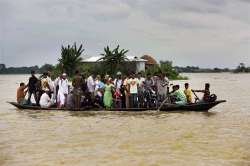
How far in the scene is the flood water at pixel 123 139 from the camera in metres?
11.0

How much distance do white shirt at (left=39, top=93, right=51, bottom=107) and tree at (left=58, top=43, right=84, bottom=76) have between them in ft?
96.1

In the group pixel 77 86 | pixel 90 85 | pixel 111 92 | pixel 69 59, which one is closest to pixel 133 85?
pixel 111 92

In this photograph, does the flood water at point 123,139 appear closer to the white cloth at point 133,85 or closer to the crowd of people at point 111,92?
the crowd of people at point 111,92

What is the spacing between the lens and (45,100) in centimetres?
2069

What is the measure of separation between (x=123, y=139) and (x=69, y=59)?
1484 inches

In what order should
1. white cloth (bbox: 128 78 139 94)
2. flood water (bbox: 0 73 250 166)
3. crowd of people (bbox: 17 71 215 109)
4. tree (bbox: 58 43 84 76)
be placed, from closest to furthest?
flood water (bbox: 0 73 250 166)
white cloth (bbox: 128 78 139 94)
crowd of people (bbox: 17 71 215 109)
tree (bbox: 58 43 84 76)

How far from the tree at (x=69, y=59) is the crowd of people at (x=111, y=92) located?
29.3 meters

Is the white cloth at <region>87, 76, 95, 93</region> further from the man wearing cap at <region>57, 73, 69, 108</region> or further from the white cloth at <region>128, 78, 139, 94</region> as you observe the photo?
the white cloth at <region>128, 78, 139, 94</region>

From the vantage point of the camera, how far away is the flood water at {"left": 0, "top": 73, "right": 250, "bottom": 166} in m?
11.0

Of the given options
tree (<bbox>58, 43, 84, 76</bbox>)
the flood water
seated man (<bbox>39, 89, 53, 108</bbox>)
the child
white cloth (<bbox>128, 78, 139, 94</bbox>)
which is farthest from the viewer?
tree (<bbox>58, 43, 84, 76</bbox>)

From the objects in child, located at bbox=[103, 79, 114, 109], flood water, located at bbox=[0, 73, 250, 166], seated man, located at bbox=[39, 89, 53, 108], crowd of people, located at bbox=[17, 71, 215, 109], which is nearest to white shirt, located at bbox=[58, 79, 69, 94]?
crowd of people, located at bbox=[17, 71, 215, 109]

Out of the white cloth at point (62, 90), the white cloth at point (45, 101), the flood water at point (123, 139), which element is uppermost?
the white cloth at point (62, 90)

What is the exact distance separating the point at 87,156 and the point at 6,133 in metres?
4.58

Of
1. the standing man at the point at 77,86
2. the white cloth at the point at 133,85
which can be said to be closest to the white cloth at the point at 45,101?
the standing man at the point at 77,86
